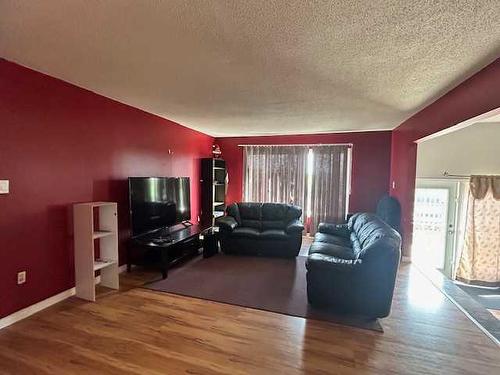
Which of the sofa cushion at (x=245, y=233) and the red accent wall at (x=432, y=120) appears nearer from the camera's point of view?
the red accent wall at (x=432, y=120)

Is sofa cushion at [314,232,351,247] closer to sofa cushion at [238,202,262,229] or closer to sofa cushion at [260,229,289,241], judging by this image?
sofa cushion at [260,229,289,241]

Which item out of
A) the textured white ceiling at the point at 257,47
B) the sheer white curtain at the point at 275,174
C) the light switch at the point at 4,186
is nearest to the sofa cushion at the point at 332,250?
the textured white ceiling at the point at 257,47

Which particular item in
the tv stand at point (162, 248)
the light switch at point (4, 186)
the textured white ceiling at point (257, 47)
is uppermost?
the textured white ceiling at point (257, 47)

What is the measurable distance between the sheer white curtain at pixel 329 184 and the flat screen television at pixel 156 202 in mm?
2977

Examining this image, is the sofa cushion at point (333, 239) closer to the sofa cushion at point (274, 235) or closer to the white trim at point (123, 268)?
the sofa cushion at point (274, 235)

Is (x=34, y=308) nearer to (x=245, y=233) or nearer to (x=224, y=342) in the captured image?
(x=224, y=342)

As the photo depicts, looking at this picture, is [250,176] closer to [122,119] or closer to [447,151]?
[122,119]

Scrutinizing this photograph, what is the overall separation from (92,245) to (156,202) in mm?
1255

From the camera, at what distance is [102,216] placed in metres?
3.37

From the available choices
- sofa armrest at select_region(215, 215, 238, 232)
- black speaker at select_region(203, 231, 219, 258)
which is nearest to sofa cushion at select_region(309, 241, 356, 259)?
sofa armrest at select_region(215, 215, 238, 232)

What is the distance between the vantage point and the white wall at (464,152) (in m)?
5.10

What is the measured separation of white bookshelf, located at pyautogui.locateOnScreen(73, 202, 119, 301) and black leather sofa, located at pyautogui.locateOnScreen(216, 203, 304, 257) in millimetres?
1976

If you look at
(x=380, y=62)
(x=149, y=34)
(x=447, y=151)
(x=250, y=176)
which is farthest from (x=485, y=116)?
(x=250, y=176)

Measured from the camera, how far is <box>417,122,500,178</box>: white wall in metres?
5.10
